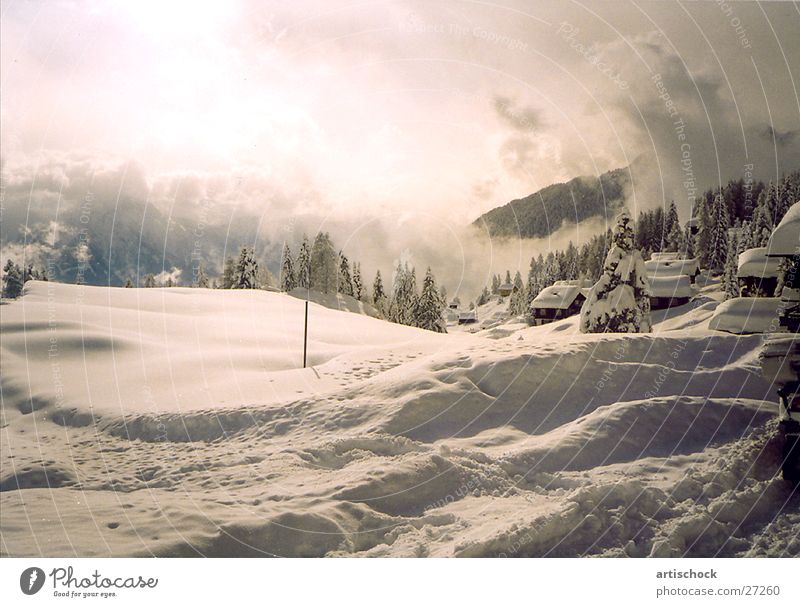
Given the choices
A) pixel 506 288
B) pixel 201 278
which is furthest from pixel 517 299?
pixel 201 278

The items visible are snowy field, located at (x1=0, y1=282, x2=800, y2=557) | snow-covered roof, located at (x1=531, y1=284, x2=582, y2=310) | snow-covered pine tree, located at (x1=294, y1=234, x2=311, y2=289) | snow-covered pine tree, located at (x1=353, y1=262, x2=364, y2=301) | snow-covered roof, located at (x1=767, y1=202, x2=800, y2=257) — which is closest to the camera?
snowy field, located at (x1=0, y1=282, x2=800, y2=557)

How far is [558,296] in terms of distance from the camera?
9.05m

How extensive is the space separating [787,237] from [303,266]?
574 centimetres

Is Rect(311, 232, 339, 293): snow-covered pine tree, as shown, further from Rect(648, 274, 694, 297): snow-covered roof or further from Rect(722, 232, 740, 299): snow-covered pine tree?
Rect(722, 232, 740, 299): snow-covered pine tree

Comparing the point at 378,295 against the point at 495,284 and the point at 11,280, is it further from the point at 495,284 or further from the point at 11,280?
the point at 11,280

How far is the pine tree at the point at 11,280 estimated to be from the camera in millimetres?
9125

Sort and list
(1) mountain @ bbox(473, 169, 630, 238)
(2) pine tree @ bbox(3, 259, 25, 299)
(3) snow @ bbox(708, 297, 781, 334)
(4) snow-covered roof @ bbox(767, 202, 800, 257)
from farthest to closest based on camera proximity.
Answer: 1. (2) pine tree @ bbox(3, 259, 25, 299)
2. (1) mountain @ bbox(473, 169, 630, 238)
3. (3) snow @ bbox(708, 297, 781, 334)
4. (4) snow-covered roof @ bbox(767, 202, 800, 257)

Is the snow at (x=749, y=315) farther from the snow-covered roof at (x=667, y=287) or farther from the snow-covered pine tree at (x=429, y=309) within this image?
the snow-covered pine tree at (x=429, y=309)

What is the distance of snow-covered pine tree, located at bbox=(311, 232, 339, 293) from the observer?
870 centimetres

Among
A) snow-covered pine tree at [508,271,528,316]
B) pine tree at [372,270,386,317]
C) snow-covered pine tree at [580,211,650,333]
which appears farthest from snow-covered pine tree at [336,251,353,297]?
snow-covered pine tree at [580,211,650,333]

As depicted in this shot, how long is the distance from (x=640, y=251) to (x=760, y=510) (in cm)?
366

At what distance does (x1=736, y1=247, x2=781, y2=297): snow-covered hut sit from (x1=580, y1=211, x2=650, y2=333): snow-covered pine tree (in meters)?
1.11

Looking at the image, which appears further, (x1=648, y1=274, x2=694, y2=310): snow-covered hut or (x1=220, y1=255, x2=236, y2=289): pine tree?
(x1=220, y1=255, x2=236, y2=289): pine tree
